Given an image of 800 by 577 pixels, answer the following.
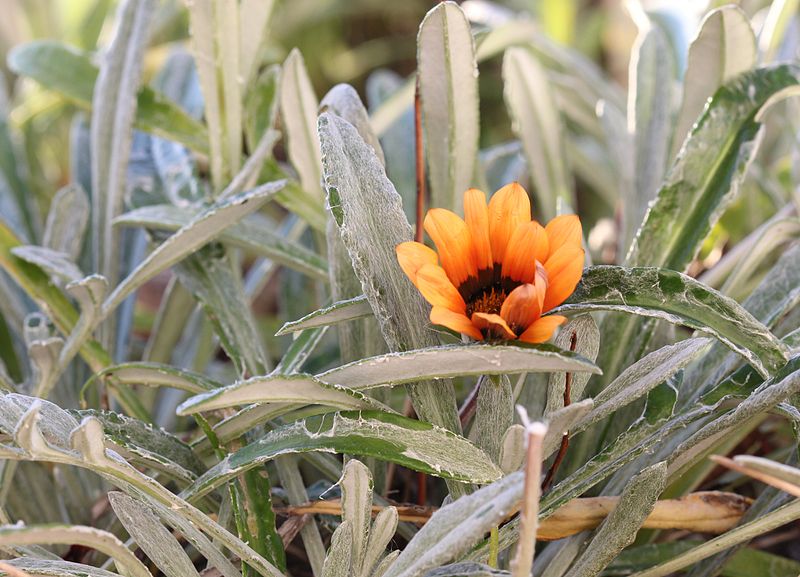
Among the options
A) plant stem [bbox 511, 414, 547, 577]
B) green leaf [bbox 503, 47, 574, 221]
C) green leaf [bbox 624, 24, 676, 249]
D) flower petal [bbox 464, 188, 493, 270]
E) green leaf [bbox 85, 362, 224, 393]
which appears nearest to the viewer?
plant stem [bbox 511, 414, 547, 577]

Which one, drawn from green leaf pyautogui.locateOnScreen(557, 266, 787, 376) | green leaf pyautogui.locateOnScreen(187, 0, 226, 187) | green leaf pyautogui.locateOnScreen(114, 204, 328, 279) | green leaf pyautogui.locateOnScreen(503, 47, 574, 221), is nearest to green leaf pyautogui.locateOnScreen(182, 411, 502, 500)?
green leaf pyautogui.locateOnScreen(557, 266, 787, 376)

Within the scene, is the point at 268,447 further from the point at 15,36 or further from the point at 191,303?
the point at 15,36

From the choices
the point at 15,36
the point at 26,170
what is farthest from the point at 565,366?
the point at 15,36

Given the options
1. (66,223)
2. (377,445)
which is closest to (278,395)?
(377,445)

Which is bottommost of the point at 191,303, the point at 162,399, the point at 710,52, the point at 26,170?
the point at 162,399

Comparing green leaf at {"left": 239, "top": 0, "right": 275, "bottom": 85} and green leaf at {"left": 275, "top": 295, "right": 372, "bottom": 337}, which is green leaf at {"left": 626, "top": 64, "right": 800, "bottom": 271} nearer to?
green leaf at {"left": 275, "top": 295, "right": 372, "bottom": 337}

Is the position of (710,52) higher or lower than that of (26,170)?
higher

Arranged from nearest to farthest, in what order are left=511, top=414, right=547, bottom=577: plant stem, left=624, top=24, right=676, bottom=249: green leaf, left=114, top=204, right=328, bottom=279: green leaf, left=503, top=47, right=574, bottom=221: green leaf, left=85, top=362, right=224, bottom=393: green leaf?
1. left=511, top=414, right=547, bottom=577: plant stem
2. left=85, top=362, right=224, bottom=393: green leaf
3. left=114, top=204, right=328, bottom=279: green leaf
4. left=624, top=24, right=676, bottom=249: green leaf
5. left=503, top=47, right=574, bottom=221: green leaf
